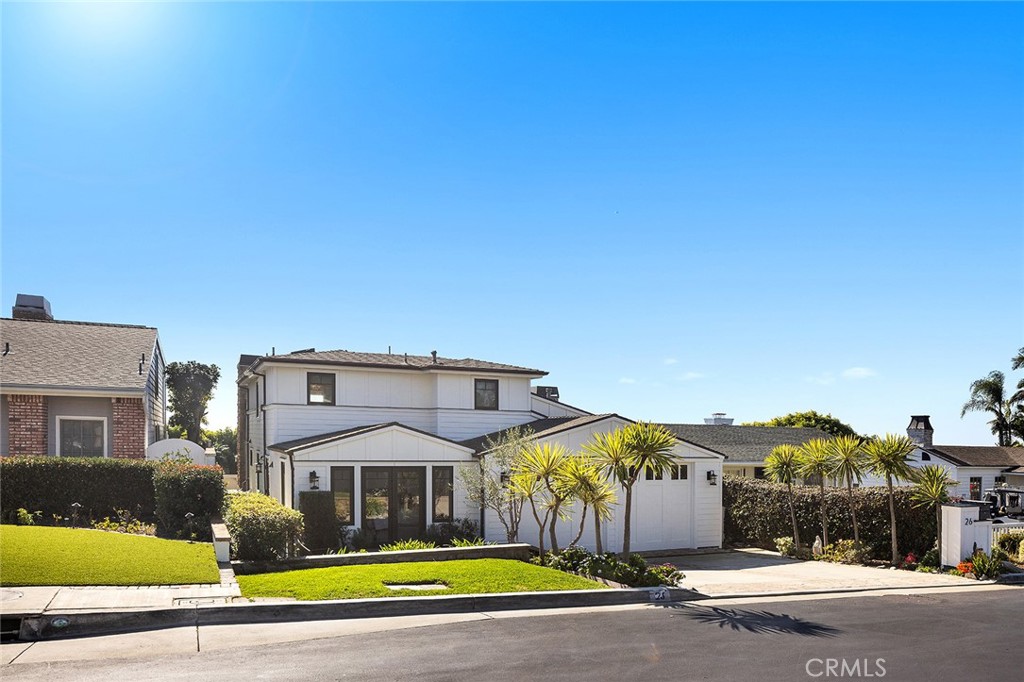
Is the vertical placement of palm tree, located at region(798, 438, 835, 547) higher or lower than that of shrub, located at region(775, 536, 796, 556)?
higher

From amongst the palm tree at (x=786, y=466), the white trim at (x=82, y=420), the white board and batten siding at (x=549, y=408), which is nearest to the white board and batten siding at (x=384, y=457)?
the white trim at (x=82, y=420)

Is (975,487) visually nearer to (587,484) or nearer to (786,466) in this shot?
(786,466)

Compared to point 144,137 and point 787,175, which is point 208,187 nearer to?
point 144,137

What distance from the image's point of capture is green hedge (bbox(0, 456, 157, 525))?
61.8 ft

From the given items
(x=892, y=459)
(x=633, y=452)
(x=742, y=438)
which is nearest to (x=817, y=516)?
(x=892, y=459)

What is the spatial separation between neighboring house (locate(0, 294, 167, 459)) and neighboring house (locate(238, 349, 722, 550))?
3889mm

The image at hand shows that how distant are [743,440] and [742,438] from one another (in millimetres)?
415

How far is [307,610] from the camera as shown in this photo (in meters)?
12.2

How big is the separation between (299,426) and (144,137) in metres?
10.5

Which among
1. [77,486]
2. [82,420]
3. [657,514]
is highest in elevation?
[82,420]

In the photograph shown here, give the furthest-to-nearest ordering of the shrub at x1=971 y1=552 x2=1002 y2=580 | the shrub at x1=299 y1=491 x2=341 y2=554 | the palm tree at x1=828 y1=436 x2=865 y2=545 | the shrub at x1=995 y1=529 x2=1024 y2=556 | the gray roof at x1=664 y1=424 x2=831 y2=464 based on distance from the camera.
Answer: the gray roof at x1=664 y1=424 x2=831 y2=464
the palm tree at x1=828 y1=436 x2=865 y2=545
the shrub at x1=995 y1=529 x2=1024 y2=556
the shrub at x1=299 y1=491 x2=341 y2=554
the shrub at x1=971 y1=552 x2=1002 y2=580

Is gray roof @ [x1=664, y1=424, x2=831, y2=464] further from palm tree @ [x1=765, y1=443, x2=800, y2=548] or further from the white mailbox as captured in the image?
the white mailbox

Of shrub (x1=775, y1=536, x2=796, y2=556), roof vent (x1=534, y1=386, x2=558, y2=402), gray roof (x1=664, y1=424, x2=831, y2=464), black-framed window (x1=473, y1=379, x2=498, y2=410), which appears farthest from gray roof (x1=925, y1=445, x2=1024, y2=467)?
black-framed window (x1=473, y1=379, x2=498, y2=410)

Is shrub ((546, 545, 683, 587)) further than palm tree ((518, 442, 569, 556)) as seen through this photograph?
No
